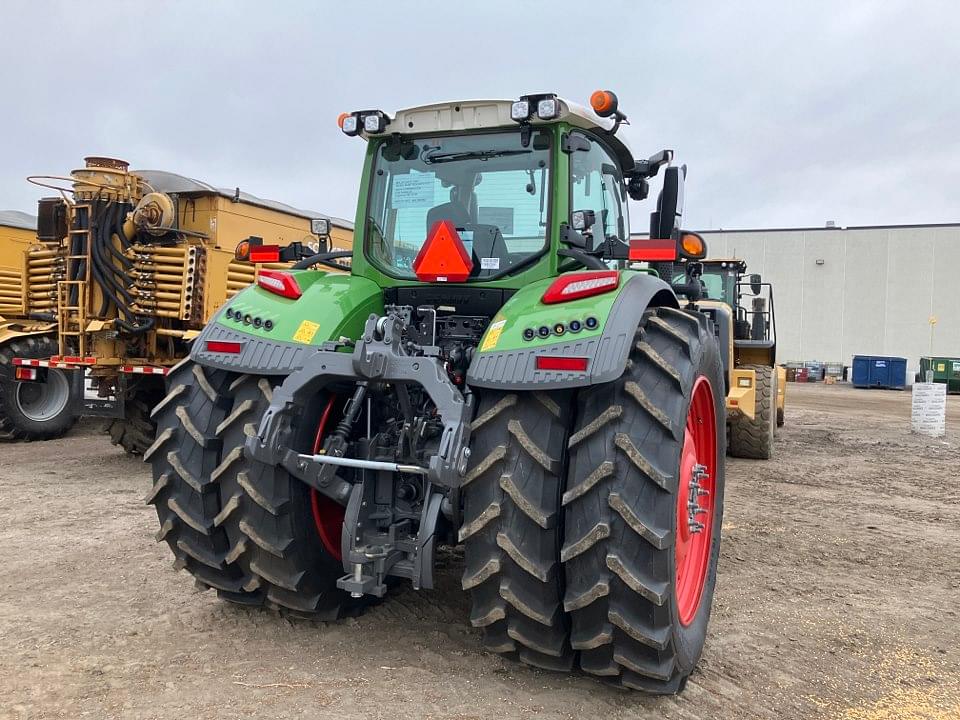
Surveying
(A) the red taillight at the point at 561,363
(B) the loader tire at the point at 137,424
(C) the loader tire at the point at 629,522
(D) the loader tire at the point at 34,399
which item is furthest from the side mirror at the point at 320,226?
(D) the loader tire at the point at 34,399

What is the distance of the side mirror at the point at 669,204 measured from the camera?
12.8ft

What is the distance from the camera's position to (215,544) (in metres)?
3.33

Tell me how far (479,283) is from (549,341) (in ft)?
2.90

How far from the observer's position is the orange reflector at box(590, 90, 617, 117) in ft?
11.6

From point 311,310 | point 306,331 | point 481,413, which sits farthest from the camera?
point 311,310

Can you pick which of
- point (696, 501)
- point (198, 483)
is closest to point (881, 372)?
point (696, 501)

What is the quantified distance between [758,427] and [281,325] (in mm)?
7022

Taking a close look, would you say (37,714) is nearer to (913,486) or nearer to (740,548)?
(740,548)

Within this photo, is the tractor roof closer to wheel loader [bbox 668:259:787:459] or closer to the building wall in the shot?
wheel loader [bbox 668:259:787:459]

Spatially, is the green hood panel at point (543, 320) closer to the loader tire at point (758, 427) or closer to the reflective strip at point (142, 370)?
the reflective strip at point (142, 370)

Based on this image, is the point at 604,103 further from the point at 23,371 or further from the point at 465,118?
the point at 23,371

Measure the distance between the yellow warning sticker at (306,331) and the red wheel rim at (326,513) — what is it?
27 centimetres

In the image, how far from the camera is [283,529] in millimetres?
3182

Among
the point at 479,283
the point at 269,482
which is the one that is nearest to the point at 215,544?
the point at 269,482
